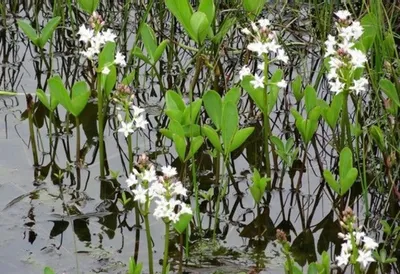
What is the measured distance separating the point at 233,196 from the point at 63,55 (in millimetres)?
1344

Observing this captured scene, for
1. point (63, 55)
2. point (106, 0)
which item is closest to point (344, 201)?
point (63, 55)

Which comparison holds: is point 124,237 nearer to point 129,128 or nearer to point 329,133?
point 129,128

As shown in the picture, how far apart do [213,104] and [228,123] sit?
0.40 ft

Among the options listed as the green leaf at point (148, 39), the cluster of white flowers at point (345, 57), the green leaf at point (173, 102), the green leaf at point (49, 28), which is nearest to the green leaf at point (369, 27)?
the cluster of white flowers at point (345, 57)

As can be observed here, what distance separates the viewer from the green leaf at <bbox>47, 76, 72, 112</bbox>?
2795 millimetres

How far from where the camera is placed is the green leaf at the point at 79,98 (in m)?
2.79

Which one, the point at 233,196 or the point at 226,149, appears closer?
the point at 226,149

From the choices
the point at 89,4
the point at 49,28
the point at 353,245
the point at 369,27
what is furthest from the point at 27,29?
the point at 353,245

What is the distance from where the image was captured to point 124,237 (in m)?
2.59

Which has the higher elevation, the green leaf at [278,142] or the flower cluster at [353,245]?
the green leaf at [278,142]

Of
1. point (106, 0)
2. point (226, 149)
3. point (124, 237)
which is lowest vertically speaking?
point (124, 237)

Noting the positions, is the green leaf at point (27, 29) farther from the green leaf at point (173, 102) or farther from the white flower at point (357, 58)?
the white flower at point (357, 58)

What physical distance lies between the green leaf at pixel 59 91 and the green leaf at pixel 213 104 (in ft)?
1.49

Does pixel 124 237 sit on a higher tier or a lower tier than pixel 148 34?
lower
